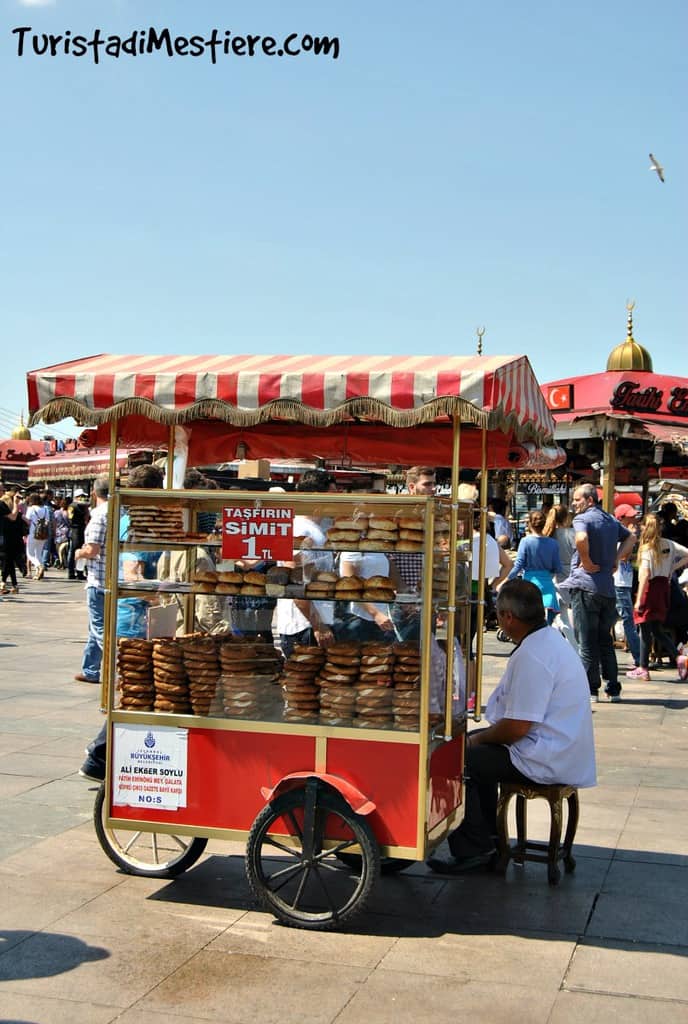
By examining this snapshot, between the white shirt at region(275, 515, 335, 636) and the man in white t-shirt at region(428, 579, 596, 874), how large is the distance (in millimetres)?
856

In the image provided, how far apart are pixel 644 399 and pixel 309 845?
1304cm

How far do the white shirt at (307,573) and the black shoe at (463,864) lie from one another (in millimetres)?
1281

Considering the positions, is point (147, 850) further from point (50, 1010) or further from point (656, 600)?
point (656, 600)

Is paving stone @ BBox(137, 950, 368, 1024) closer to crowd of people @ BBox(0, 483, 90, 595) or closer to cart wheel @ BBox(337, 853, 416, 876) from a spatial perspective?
cart wheel @ BBox(337, 853, 416, 876)

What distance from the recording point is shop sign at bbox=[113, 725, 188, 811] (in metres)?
5.03

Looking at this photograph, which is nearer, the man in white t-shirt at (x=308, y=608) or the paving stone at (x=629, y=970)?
the paving stone at (x=629, y=970)

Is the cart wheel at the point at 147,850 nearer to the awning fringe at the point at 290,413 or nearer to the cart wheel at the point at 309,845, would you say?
the cart wheel at the point at 309,845

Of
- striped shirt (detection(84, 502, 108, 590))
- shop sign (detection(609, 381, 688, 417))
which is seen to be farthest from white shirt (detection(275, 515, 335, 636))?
shop sign (detection(609, 381, 688, 417))

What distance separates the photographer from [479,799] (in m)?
5.49

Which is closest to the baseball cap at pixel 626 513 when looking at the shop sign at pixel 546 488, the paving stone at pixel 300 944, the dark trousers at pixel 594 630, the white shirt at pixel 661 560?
the white shirt at pixel 661 560

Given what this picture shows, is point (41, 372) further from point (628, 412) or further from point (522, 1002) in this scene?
point (628, 412)

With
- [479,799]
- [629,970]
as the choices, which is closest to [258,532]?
[479,799]

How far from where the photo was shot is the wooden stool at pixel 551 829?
5297 millimetres

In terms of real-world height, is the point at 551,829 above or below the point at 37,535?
below
